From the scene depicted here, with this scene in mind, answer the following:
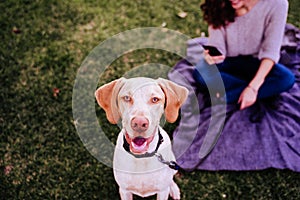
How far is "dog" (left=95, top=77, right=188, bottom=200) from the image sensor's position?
1.66 meters

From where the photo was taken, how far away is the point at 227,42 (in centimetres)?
285

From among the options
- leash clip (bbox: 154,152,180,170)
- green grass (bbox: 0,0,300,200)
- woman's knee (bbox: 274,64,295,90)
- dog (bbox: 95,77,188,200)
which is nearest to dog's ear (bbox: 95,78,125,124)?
dog (bbox: 95,77,188,200)

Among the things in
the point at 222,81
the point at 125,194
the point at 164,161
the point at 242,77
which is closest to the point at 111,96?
the point at 164,161

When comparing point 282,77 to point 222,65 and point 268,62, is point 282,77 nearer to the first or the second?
point 268,62

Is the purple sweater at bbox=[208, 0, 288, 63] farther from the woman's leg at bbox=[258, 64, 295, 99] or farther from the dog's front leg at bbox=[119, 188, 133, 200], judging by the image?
the dog's front leg at bbox=[119, 188, 133, 200]

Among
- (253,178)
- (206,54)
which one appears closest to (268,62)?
(206,54)

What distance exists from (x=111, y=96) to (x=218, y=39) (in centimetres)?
122

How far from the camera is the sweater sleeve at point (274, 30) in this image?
8.53ft

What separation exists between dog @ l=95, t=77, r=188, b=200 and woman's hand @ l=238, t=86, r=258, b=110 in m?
0.83

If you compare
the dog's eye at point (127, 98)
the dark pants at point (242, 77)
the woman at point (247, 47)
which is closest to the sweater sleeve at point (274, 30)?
the woman at point (247, 47)

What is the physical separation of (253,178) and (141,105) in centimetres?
133

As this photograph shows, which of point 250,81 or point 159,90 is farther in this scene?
point 250,81

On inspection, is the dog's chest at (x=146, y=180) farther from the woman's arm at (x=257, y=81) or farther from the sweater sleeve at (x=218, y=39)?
the sweater sleeve at (x=218, y=39)

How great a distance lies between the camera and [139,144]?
183 cm
